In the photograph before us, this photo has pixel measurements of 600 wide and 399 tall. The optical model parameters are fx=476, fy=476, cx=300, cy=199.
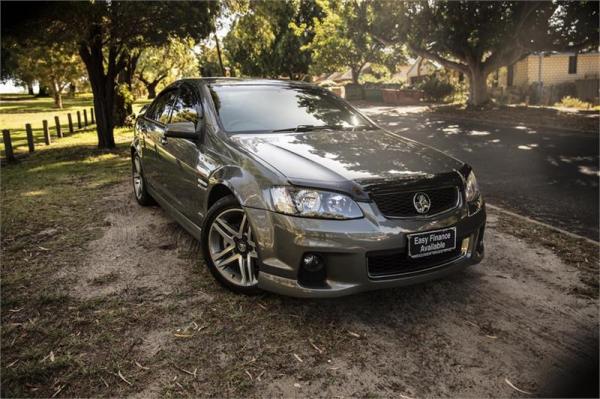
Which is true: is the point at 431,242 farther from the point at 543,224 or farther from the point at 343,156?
the point at 543,224

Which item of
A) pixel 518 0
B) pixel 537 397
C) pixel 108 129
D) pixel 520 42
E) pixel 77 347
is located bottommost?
pixel 537 397

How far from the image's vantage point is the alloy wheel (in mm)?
3484

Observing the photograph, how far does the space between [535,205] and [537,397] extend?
173 inches

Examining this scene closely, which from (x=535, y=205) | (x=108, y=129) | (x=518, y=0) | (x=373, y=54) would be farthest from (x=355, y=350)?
(x=373, y=54)

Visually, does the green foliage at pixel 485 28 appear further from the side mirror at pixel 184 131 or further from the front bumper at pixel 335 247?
the front bumper at pixel 335 247

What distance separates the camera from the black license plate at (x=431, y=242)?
3102 millimetres

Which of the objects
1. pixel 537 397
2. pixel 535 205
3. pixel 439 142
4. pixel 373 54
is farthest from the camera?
pixel 373 54

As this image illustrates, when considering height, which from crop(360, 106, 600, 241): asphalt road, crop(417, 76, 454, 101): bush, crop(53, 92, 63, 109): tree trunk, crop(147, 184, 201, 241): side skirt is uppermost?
crop(53, 92, 63, 109): tree trunk

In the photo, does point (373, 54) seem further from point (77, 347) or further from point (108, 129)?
point (77, 347)

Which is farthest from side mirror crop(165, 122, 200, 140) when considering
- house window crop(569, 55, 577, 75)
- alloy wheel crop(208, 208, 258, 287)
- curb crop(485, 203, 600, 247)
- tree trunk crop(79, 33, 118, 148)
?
house window crop(569, 55, 577, 75)

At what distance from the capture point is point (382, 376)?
2.71 m

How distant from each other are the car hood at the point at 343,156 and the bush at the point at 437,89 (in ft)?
100

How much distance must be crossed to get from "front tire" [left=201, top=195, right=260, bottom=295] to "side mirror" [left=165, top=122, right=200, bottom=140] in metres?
0.75

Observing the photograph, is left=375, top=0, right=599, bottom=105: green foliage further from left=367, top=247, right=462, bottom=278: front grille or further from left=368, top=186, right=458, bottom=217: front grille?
left=367, top=247, right=462, bottom=278: front grille
